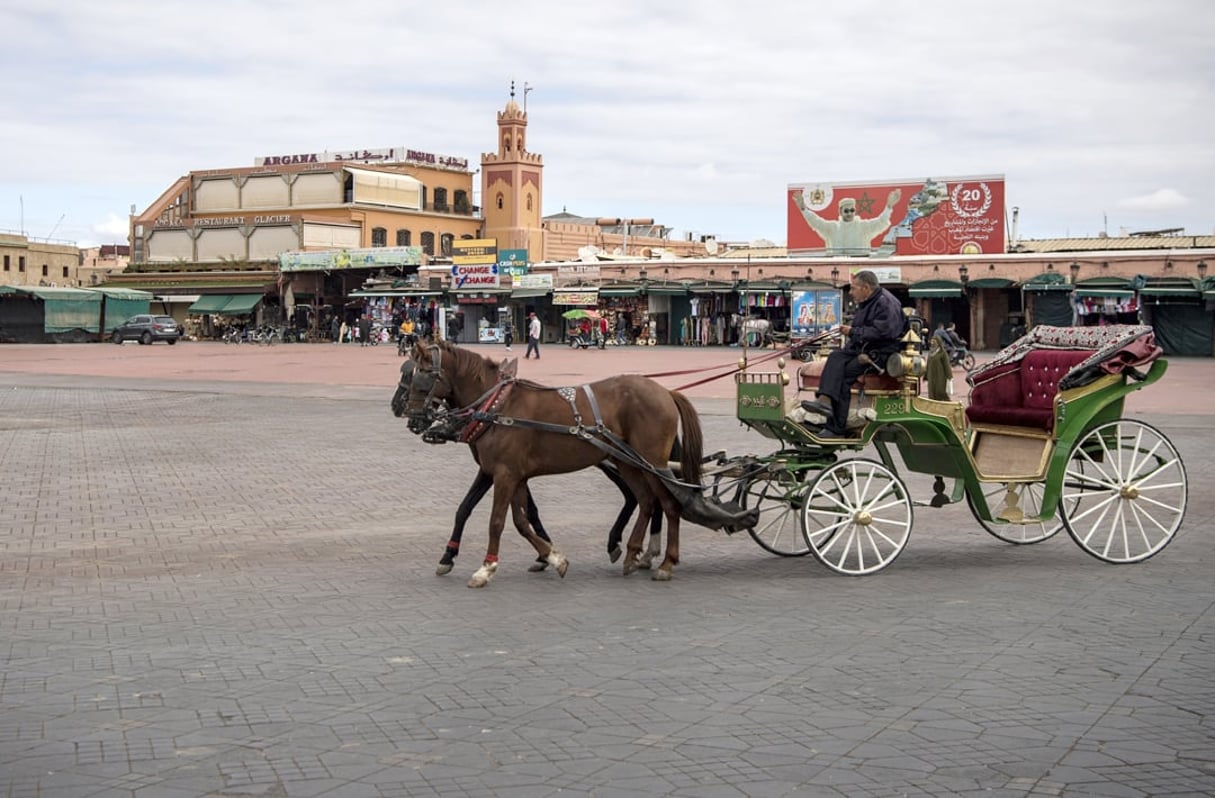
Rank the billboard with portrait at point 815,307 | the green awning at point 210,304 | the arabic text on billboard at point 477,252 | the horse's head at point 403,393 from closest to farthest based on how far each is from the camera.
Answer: the horse's head at point 403,393, the billboard with portrait at point 815,307, the arabic text on billboard at point 477,252, the green awning at point 210,304

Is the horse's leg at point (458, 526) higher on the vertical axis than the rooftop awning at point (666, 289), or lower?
lower

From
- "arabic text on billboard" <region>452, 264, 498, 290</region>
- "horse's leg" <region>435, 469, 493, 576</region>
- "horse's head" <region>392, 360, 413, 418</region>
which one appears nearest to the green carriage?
"horse's leg" <region>435, 469, 493, 576</region>

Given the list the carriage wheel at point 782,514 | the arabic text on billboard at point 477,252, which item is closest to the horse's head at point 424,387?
the carriage wheel at point 782,514

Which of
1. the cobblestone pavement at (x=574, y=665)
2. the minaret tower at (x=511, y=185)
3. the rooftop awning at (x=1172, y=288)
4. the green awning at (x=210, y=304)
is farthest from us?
the minaret tower at (x=511, y=185)

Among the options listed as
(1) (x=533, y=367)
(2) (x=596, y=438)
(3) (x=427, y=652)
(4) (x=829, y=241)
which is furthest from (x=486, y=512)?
(4) (x=829, y=241)

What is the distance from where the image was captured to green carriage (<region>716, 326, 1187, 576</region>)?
8.95 m

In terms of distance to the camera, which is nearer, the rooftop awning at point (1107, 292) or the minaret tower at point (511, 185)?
the rooftop awning at point (1107, 292)

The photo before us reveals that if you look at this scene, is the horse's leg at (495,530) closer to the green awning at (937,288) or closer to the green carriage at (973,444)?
the green carriage at (973,444)

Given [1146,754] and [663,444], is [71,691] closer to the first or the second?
[663,444]

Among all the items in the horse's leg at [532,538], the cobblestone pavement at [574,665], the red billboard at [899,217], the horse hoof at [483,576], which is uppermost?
the red billboard at [899,217]

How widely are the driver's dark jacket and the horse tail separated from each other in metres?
1.20

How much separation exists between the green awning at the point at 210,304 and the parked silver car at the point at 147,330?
790 cm

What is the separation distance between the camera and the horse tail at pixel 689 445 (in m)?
8.99

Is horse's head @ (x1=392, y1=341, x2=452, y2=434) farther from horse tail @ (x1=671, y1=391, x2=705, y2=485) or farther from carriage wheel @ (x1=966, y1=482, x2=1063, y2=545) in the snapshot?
carriage wheel @ (x1=966, y1=482, x2=1063, y2=545)
